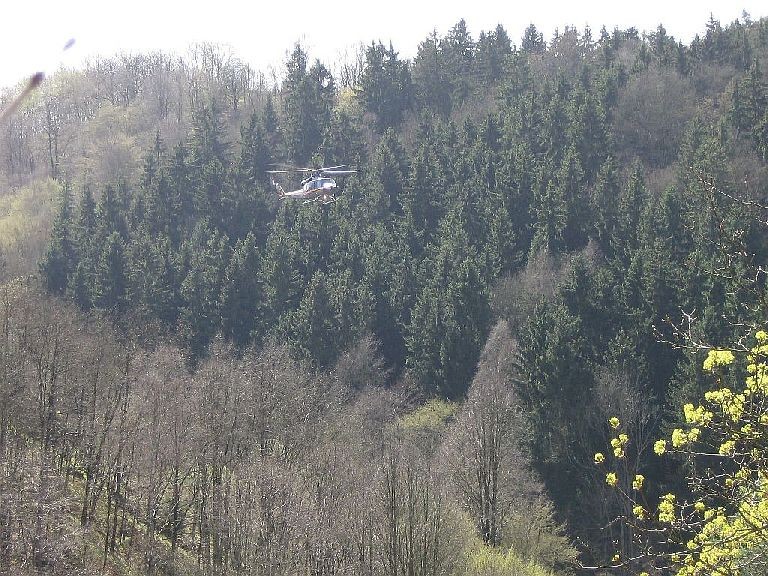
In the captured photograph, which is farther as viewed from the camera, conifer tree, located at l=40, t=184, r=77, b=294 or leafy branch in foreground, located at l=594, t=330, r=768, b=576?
conifer tree, located at l=40, t=184, r=77, b=294

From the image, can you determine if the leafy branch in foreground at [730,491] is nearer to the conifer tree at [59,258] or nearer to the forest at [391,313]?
the forest at [391,313]

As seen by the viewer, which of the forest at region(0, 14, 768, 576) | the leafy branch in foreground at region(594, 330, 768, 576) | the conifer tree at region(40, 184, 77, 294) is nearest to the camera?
the leafy branch in foreground at region(594, 330, 768, 576)

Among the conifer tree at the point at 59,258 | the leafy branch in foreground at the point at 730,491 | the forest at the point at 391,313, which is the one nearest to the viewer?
the leafy branch in foreground at the point at 730,491

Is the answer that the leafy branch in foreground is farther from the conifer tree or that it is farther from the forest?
the conifer tree

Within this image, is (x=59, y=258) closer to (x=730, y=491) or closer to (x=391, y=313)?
(x=391, y=313)

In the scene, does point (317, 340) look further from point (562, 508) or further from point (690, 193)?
point (690, 193)

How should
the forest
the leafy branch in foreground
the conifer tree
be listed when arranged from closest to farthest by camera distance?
the leafy branch in foreground, the forest, the conifer tree

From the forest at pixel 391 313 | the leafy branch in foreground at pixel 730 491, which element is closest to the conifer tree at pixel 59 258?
the forest at pixel 391 313

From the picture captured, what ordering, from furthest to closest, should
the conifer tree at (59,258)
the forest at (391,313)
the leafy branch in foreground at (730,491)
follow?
the conifer tree at (59,258), the forest at (391,313), the leafy branch in foreground at (730,491)

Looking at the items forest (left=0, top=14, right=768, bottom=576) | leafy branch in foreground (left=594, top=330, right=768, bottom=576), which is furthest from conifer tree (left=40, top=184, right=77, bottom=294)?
leafy branch in foreground (left=594, top=330, right=768, bottom=576)
